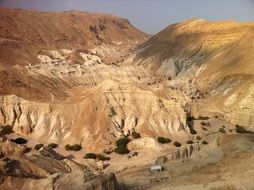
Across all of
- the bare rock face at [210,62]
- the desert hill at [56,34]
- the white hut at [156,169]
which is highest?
the desert hill at [56,34]

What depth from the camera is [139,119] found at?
4656cm

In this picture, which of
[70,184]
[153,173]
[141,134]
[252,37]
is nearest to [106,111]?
[141,134]

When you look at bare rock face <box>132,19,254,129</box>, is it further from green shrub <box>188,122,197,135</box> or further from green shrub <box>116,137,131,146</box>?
green shrub <box>116,137,131,146</box>

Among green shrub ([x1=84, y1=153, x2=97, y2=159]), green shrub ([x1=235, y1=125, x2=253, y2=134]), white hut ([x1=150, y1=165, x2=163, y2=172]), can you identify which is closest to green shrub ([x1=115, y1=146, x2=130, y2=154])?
green shrub ([x1=84, y1=153, x2=97, y2=159])

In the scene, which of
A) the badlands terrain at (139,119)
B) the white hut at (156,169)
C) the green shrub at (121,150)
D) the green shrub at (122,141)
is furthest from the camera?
the green shrub at (122,141)

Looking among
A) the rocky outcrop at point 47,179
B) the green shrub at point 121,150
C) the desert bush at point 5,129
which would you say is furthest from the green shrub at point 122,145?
the rocky outcrop at point 47,179

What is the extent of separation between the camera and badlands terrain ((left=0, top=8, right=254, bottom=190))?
29.8m

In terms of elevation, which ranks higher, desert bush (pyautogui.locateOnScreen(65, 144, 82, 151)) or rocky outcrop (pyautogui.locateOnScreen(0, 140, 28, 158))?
rocky outcrop (pyautogui.locateOnScreen(0, 140, 28, 158))

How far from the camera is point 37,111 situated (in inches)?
1845

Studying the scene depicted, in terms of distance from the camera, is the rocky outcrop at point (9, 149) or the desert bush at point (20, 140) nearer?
the rocky outcrop at point (9, 149)

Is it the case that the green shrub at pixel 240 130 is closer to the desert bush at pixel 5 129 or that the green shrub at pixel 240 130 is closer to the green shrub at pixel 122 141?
the green shrub at pixel 122 141

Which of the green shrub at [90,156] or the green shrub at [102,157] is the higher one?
the green shrub at [90,156]

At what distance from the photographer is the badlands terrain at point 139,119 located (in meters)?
29.8

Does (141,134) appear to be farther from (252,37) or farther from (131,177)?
(252,37)
